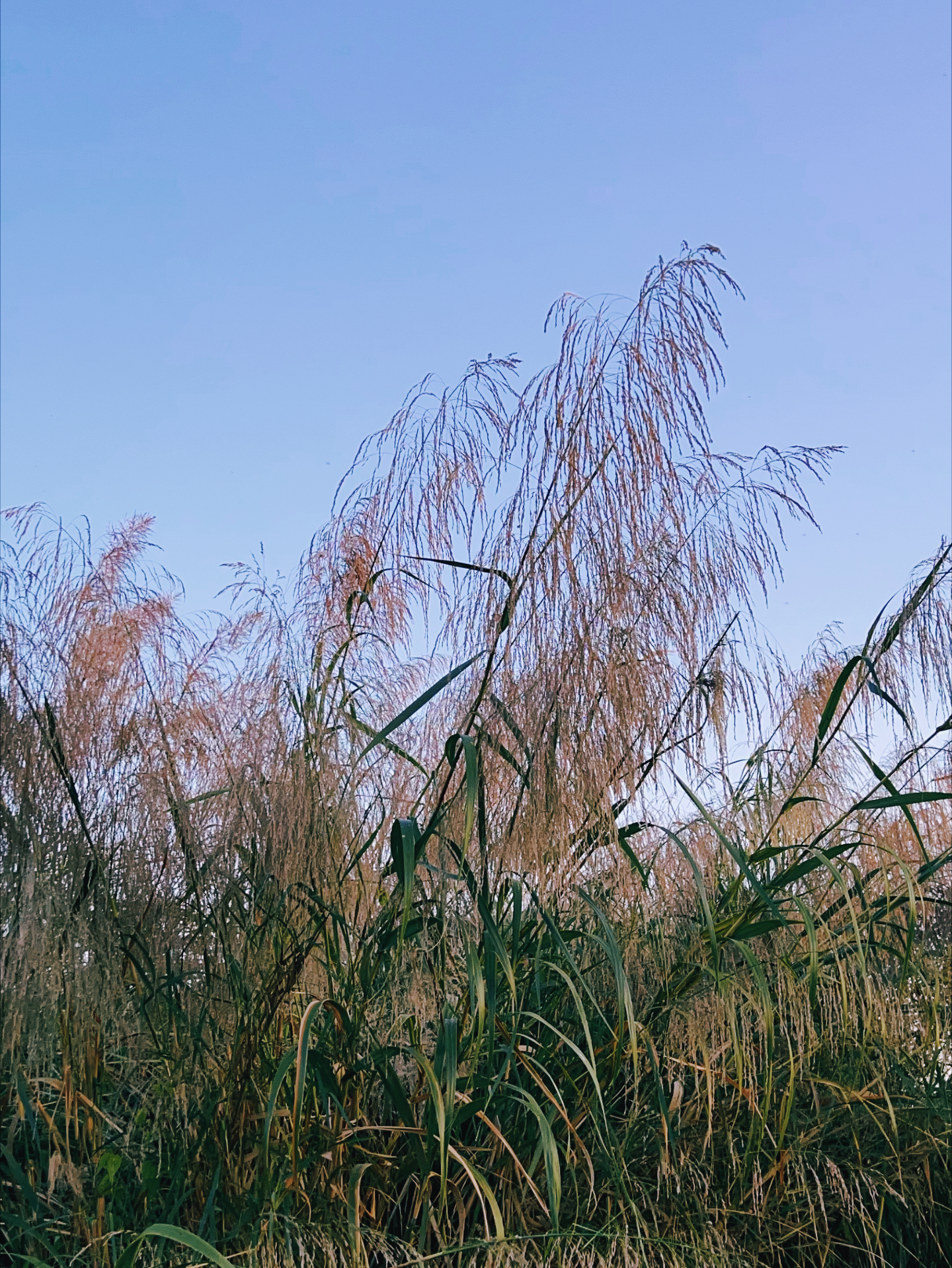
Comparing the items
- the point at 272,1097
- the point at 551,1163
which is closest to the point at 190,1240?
the point at 272,1097

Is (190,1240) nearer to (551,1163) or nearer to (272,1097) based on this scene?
(272,1097)

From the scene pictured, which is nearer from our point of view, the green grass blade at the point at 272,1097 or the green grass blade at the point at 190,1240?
the green grass blade at the point at 190,1240

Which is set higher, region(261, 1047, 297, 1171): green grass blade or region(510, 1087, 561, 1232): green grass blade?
region(261, 1047, 297, 1171): green grass blade

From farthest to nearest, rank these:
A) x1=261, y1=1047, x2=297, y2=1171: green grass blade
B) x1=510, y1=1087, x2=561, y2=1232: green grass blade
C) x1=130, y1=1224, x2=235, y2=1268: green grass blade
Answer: x1=510, y1=1087, x2=561, y2=1232: green grass blade → x1=261, y1=1047, x2=297, y2=1171: green grass blade → x1=130, y1=1224, x2=235, y2=1268: green grass blade

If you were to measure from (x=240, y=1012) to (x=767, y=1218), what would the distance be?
1.32 metres

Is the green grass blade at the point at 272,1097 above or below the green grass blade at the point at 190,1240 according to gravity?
above

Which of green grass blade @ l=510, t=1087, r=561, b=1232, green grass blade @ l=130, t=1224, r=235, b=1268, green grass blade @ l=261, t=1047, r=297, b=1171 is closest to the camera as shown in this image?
green grass blade @ l=130, t=1224, r=235, b=1268

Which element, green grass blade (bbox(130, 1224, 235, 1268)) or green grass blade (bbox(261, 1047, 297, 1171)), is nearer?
A: green grass blade (bbox(130, 1224, 235, 1268))

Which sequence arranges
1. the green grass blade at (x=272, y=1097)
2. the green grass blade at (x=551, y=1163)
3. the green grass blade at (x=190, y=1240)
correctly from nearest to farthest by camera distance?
the green grass blade at (x=190, y=1240) → the green grass blade at (x=272, y=1097) → the green grass blade at (x=551, y=1163)

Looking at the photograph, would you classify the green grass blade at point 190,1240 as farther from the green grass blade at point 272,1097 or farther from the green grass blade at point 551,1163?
the green grass blade at point 551,1163

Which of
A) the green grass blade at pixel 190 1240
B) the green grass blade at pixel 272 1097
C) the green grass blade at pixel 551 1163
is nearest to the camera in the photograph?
the green grass blade at pixel 190 1240

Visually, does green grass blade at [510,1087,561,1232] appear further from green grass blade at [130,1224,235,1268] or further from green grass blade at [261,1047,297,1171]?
green grass blade at [130,1224,235,1268]

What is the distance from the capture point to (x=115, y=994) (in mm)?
2396

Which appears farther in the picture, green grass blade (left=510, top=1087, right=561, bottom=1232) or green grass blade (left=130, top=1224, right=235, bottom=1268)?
green grass blade (left=510, top=1087, right=561, bottom=1232)
